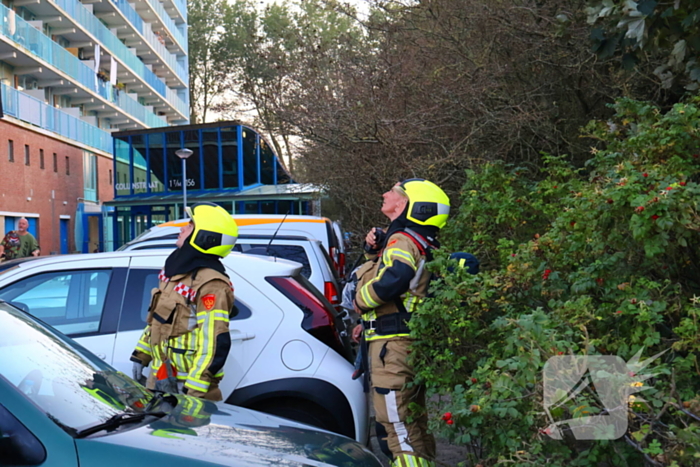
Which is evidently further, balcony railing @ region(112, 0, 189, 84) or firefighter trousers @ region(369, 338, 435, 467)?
balcony railing @ region(112, 0, 189, 84)

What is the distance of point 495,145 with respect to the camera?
879cm

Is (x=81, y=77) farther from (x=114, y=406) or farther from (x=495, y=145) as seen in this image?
(x=114, y=406)

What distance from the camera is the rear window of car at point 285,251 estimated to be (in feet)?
25.3

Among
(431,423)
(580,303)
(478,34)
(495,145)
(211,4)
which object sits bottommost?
(431,423)

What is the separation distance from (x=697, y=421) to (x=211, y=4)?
2046 inches

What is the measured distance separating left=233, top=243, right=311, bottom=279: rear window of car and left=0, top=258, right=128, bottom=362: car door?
3111 mm

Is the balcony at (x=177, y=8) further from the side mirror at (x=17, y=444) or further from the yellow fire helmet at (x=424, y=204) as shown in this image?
the side mirror at (x=17, y=444)

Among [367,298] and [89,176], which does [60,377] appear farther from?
[89,176]

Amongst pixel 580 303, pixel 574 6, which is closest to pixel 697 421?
pixel 580 303

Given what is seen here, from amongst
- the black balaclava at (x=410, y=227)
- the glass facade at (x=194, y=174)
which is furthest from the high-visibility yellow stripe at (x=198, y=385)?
the glass facade at (x=194, y=174)

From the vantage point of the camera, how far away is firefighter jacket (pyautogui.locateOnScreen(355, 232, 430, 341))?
4.25 meters

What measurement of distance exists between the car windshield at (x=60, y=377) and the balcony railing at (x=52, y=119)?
85.1ft

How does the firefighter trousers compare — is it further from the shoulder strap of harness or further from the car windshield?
the car windshield

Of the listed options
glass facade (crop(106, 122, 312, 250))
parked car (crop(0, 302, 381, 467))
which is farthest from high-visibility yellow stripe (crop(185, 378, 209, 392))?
glass facade (crop(106, 122, 312, 250))
